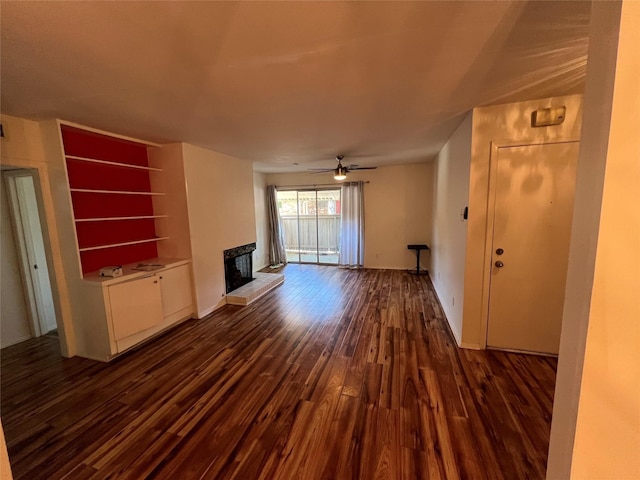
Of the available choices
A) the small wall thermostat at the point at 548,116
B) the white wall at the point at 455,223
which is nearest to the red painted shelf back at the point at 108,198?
the white wall at the point at 455,223

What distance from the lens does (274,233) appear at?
22.9 feet

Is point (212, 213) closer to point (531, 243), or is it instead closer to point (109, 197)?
point (109, 197)

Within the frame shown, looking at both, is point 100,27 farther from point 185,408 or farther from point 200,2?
point 185,408

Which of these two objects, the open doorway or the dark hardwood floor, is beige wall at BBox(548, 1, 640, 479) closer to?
the dark hardwood floor

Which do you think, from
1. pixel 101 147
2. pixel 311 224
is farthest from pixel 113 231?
pixel 311 224

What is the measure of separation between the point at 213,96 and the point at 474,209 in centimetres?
254

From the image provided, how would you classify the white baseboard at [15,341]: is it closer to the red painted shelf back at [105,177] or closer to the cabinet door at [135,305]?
the cabinet door at [135,305]

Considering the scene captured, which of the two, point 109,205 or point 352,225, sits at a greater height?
point 109,205

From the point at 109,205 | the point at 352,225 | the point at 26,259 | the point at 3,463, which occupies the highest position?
the point at 109,205

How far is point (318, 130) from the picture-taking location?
2.96 metres

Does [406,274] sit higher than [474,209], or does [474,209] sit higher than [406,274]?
[474,209]

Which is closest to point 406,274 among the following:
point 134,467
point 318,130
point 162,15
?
point 318,130

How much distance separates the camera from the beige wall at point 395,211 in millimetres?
5898

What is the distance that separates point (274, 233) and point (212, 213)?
309 cm
